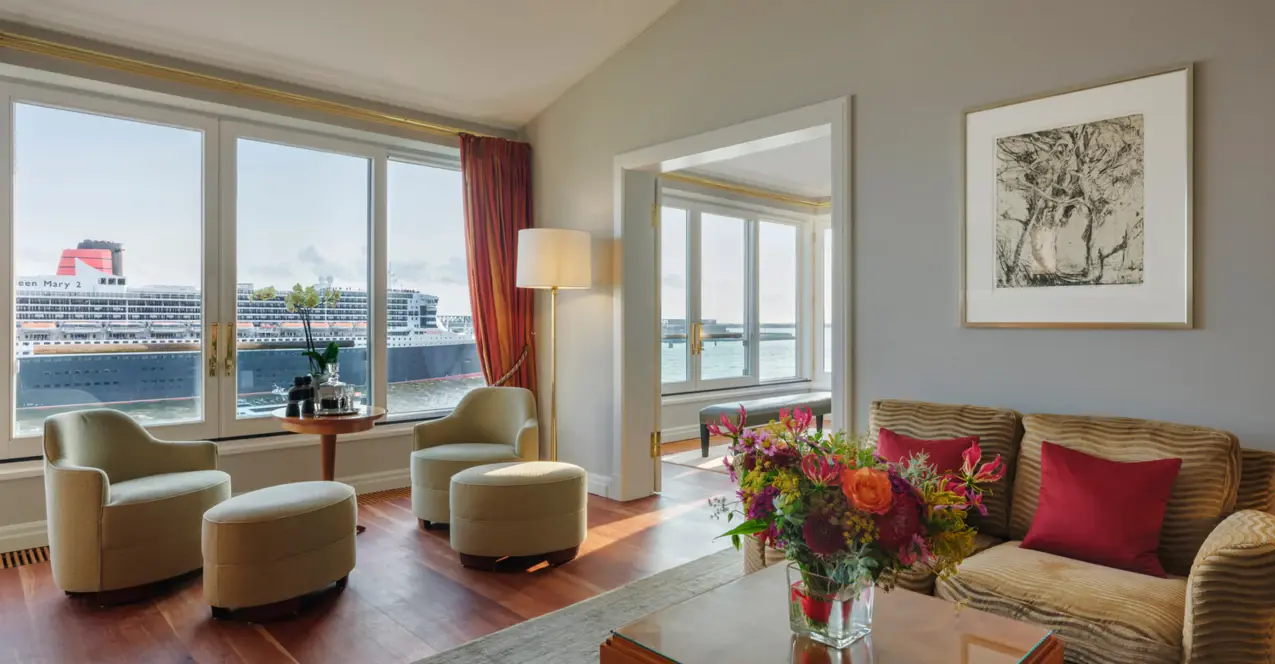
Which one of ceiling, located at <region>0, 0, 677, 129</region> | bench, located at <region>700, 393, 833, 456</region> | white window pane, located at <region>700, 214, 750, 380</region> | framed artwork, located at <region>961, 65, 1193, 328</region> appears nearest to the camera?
framed artwork, located at <region>961, 65, 1193, 328</region>

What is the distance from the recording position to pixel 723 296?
7.31 meters

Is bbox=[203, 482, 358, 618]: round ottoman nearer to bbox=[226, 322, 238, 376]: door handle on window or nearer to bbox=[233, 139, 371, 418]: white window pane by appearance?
bbox=[226, 322, 238, 376]: door handle on window

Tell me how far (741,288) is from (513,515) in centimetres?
462

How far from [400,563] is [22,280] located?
2.51 metres

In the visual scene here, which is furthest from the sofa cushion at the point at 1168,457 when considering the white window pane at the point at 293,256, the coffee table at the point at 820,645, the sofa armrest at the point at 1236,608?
the white window pane at the point at 293,256

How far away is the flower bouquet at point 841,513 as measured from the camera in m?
1.49

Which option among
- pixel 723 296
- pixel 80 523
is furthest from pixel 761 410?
pixel 80 523

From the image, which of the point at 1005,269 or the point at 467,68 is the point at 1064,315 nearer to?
the point at 1005,269

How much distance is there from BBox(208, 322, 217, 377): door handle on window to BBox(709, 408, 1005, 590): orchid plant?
12.6 ft

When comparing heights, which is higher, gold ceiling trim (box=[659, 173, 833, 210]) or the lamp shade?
gold ceiling trim (box=[659, 173, 833, 210])

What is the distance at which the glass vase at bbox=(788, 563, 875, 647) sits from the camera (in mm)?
1611

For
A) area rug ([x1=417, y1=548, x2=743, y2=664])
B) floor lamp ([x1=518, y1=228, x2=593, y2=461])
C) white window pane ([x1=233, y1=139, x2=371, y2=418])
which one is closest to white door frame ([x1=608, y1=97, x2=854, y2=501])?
floor lamp ([x1=518, y1=228, x2=593, y2=461])

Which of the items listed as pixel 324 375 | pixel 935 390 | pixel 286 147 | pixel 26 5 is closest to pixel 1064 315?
pixel 935 390

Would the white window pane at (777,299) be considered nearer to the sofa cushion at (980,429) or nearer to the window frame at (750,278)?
the window frame at (750,278)
